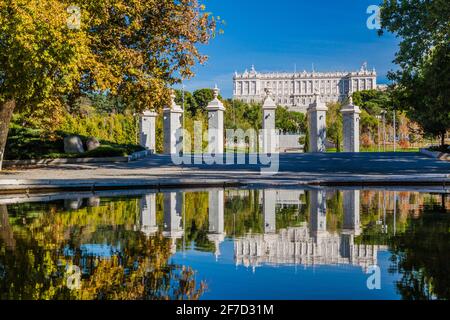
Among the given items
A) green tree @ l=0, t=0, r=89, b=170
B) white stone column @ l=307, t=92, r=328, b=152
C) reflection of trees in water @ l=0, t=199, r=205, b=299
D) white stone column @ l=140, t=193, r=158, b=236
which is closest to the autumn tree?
green tree @ l=0, t=0, r=89, b=170

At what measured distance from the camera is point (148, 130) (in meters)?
36.1

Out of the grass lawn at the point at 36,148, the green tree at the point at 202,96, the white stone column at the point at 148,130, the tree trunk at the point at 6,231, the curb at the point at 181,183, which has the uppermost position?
the green tree at the point at 202,96

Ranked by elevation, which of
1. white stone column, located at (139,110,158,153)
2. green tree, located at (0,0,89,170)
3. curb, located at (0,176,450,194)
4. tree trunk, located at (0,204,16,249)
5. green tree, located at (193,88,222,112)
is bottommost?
tree trunk, located at (0,204,16,249)

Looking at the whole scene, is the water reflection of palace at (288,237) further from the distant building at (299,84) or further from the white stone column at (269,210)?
the distant building at (299,84)

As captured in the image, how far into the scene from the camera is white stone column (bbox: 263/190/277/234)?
8.44 metres

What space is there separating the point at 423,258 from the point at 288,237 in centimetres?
196

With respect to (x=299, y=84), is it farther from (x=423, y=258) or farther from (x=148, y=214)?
(x=423, y=258)

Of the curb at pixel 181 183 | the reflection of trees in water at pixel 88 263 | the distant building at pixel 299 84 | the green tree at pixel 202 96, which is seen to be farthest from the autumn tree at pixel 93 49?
the distant building at pixel 299 84

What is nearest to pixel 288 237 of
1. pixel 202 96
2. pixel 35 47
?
pixel 35 47

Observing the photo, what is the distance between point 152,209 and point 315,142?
83.1ft

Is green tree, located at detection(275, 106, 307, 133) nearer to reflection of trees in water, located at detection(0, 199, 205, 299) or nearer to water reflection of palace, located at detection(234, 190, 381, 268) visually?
water reflection of palace, located at detection(234, 190, 381, 268)

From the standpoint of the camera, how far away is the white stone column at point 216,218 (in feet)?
24.6

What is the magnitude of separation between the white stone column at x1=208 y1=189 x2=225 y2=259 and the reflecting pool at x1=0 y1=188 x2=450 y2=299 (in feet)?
0.05

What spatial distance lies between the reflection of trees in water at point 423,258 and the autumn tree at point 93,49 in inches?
439
